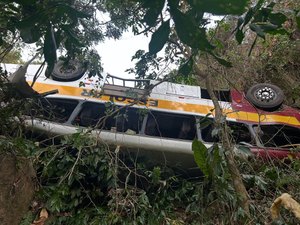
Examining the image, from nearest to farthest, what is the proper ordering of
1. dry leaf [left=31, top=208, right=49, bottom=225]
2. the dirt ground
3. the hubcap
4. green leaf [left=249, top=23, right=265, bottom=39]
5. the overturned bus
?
1. green leaf [left=249, top=23, right=265, bottom=39]
2. the dirt ground
3. dry leaf [left=31, top=208, right=49, bottom=225]
4. the overturned bus
5. the hubcap

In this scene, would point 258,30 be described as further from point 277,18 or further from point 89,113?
point 89,113

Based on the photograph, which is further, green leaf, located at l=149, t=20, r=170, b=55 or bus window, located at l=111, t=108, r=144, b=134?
bus window, located at l=111, t=108, r=144, b=134

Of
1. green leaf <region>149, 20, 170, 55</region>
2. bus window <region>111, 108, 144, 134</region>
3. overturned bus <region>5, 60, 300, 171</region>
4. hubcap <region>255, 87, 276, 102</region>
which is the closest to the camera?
green leaf <region>149, 20, 170, 55</region>

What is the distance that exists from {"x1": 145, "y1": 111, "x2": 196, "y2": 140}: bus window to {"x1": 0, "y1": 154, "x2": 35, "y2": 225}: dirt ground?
2.56 meters

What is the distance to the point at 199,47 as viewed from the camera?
123cm

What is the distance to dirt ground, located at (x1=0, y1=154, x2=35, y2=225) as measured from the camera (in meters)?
2.99

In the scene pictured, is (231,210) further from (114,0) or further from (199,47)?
(199,47)

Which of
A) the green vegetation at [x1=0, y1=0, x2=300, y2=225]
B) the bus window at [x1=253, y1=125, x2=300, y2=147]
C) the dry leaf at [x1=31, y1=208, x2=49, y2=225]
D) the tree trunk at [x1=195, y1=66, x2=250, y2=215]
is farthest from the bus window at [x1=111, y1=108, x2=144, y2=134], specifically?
the tree trunk at [x1=195, y1=66, x2=250, y2=215]

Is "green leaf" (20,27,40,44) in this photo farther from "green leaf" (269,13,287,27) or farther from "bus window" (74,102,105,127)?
"bus window" (74,102,105,127)

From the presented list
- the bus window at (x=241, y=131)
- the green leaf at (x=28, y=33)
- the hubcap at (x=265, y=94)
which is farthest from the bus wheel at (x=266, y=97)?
the green leaf at (x=28, y=33)

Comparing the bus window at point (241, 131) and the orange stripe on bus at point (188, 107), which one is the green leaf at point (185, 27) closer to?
the orange stripe on bus at point (188, 107)

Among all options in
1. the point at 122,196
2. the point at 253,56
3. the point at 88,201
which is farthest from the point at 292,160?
the point at 253,56

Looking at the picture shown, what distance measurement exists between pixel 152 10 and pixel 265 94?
561 centimetres

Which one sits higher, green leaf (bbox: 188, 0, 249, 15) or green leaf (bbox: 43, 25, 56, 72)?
A: green leaf (bbox: 188, 0, 249, 15)
